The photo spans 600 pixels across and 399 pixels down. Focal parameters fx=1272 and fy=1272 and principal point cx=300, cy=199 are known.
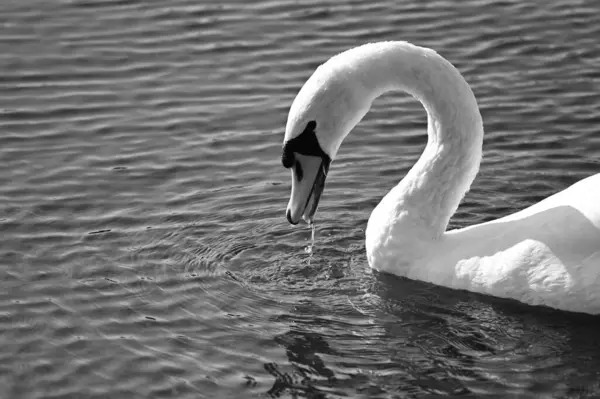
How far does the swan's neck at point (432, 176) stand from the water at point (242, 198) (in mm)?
320

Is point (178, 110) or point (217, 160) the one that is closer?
point (217, 160)

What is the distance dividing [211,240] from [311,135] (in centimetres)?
176

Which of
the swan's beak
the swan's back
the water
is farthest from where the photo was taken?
the swan's beak

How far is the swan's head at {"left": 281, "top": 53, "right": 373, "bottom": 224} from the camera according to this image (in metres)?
9.16

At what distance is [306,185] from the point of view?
9.58 m

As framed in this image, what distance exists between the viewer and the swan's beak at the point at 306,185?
951cm

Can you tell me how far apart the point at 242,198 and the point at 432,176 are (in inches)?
82.0

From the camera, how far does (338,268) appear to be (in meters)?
10.2

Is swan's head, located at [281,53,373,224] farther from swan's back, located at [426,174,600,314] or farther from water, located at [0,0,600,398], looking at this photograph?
swan's back, located at [426,174,600,314]

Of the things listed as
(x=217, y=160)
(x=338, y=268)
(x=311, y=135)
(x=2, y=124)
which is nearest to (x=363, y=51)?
(x=311, y=135)

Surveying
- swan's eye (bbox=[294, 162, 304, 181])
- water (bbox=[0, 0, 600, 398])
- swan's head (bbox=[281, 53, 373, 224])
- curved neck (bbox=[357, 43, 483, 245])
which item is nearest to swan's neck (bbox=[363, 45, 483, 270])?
curved neck (bbox=[357, 43, 483, 245])

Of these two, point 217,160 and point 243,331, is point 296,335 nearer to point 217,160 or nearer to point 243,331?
point 243,331

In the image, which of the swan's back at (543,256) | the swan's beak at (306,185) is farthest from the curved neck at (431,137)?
the swan's beak at (306,185)

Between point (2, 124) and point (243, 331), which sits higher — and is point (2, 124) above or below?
above
